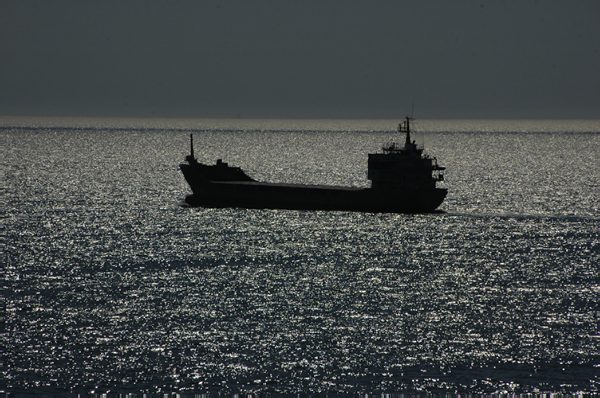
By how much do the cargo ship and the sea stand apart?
1.52m

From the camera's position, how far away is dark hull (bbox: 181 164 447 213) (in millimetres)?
80312

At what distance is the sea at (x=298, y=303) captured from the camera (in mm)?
31141

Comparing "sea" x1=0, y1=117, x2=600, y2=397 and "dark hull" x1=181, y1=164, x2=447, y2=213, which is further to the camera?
"dark hull" x1=181, y1=164, x2=447, y2=213

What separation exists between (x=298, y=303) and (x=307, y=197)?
136ft

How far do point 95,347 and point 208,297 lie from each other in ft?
36.9

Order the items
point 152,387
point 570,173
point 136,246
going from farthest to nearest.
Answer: point 570,173 < point 136,246 < point 152,387

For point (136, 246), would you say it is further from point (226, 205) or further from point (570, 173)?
point (570, 173)

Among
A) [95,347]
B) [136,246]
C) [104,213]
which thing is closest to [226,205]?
[104,213]

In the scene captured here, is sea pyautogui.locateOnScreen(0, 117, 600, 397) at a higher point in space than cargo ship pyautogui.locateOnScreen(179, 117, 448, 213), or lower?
lower

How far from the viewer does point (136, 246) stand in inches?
2443

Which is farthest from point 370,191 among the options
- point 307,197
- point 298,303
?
point 298,303

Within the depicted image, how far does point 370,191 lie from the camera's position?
8106 centimetres

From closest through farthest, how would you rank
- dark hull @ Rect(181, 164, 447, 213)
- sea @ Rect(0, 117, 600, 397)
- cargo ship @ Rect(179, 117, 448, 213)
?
sea @ Rect(0, 117, 600, 397), cargo ship @ Rect(179, 117, 448, 213), dark hull @ Rect(181, 164, 447, 213)

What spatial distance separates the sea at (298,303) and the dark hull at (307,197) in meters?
1.41
